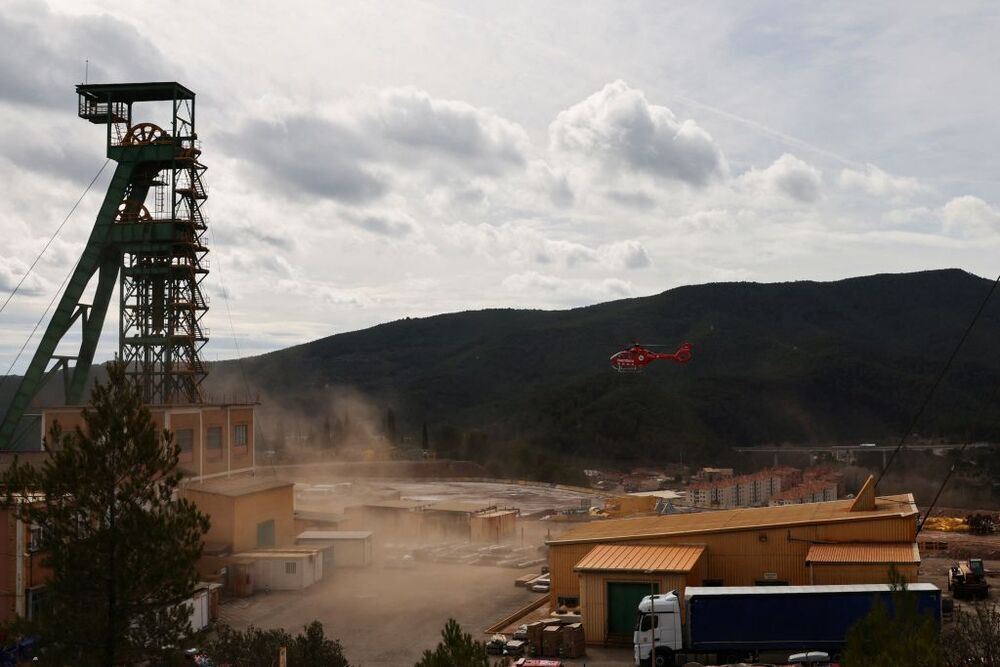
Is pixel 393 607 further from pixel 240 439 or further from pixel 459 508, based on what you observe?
pixel 459 508

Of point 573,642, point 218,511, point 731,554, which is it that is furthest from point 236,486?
point 731,554

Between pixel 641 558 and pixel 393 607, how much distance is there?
33.0ft

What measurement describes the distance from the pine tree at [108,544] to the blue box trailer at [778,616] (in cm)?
1300

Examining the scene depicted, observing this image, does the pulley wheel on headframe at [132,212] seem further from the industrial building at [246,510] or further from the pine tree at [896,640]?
the pine tree at [896,640]

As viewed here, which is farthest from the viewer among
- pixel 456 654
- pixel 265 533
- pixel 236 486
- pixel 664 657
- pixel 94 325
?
pixel 94 325

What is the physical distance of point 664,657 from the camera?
23.1m

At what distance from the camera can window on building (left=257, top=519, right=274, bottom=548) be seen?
41.3m

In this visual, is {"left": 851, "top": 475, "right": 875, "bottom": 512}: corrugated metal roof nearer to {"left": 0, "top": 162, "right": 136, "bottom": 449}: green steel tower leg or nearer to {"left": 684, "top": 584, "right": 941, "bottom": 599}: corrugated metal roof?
{"left": 684, "top": 584, "right": 941, "bottom": 599}: corrugated metal roof

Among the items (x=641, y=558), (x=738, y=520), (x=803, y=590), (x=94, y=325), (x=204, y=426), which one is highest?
(x=94, y=325)

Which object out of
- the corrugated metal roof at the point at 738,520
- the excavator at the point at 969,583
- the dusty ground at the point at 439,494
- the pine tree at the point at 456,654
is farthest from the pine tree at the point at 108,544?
the dusty ground at the point at 439,494

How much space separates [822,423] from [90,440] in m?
162

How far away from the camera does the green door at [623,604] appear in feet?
85.4

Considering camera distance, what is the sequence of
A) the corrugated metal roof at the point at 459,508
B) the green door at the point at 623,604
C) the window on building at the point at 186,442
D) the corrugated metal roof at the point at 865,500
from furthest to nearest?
the corrugated metal roof at the point at 459,508 → the window on building at the point at 186,442 → the corrugated metal roof at the point at 865,500 → the green door at the point at 623,604

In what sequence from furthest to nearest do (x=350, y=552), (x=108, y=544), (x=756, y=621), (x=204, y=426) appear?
(x=204, y=426) < (x=350, y=552) < (x=756, y=621) < (x=108, y=544)
